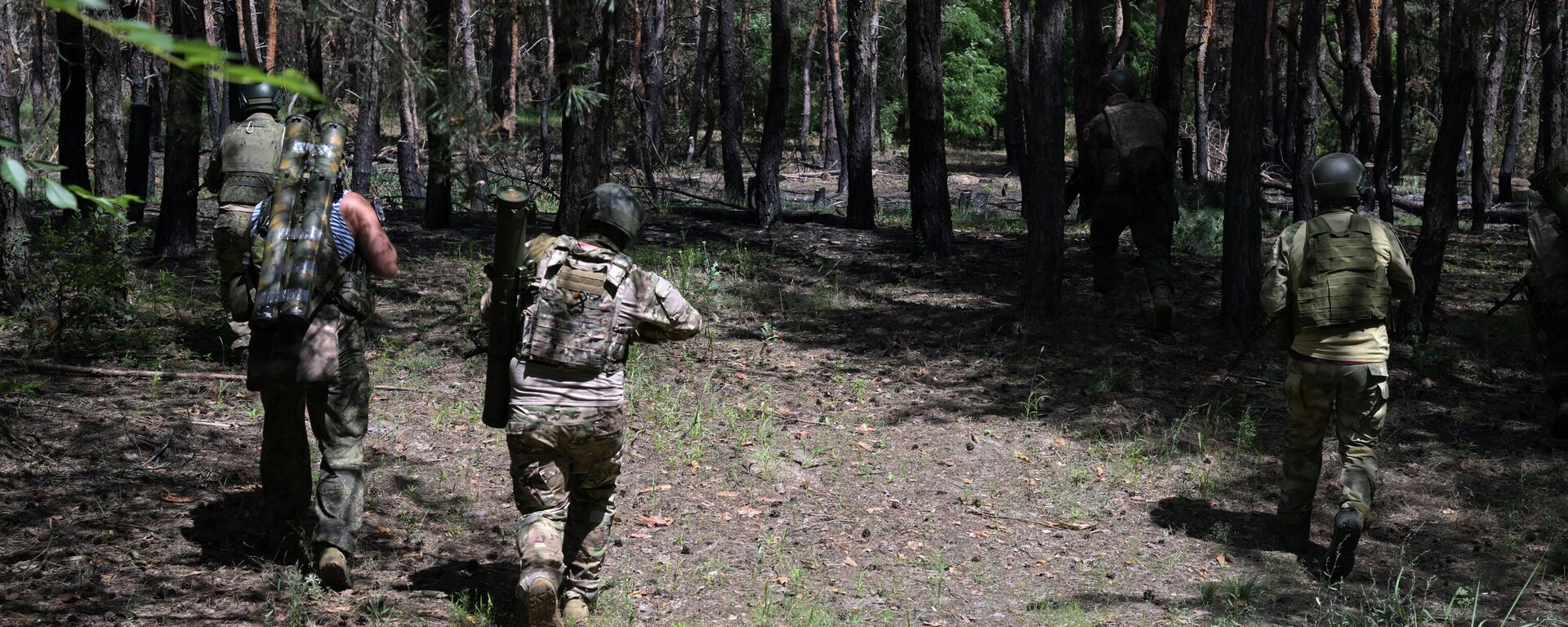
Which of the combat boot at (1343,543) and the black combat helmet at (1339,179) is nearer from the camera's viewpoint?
the combat boot at (1343,543)

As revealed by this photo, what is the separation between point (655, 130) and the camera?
28.7m

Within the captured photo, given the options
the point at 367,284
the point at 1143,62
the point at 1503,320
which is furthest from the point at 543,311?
the point at 1143,62

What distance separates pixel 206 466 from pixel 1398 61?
2196 centimetres

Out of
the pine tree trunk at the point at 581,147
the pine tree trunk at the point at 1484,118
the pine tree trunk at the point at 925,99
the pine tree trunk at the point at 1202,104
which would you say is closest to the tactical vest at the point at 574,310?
the pine tree trunk at the point at 581,147

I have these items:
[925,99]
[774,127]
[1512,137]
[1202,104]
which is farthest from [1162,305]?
[1202,104]

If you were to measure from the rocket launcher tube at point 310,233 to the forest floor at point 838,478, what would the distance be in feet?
4.12

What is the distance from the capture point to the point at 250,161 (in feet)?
24.9

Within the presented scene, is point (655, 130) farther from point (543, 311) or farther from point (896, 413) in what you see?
point (543, 311)

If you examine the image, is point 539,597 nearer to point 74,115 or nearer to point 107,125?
point 107,125

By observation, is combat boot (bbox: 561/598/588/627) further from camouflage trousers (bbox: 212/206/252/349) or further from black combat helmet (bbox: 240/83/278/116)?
camouflage trousers (bbox: 212/206/252/349)

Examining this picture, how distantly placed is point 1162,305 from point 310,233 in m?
7.00

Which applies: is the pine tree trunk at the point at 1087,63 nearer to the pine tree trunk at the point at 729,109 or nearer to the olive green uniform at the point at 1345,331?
the pine tree trunk at the point at 729,109

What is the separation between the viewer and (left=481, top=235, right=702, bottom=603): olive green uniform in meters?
4.68

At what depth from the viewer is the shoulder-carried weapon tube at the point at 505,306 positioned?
4.62 meters
